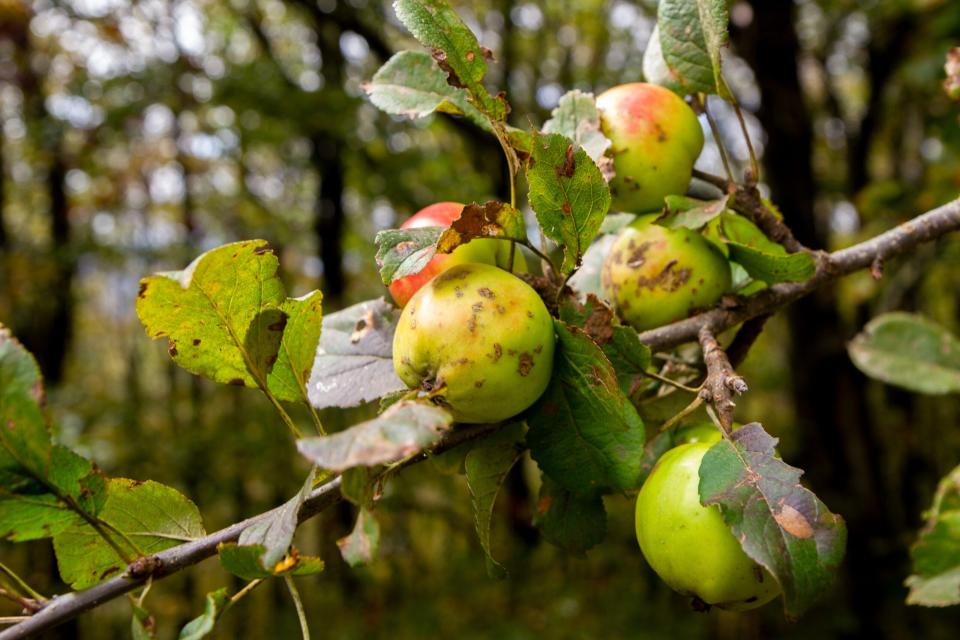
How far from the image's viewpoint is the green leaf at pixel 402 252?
0.56 metres

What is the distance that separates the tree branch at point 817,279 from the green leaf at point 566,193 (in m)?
0.14

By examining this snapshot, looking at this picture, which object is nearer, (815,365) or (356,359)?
(356,359)

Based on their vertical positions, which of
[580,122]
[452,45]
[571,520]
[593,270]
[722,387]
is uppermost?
[452,45]

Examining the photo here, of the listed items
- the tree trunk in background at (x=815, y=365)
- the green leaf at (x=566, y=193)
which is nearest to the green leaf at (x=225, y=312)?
the green leaf at (x=566, y=193)

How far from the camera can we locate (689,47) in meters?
0.77

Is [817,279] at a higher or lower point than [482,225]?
lower

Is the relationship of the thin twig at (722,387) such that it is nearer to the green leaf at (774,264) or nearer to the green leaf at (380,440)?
the green leaf at (774,264)

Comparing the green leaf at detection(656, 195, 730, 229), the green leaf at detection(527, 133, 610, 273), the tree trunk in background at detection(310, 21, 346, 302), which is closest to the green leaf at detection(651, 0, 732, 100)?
the green leaf at detection(656, 195, 730, 229)

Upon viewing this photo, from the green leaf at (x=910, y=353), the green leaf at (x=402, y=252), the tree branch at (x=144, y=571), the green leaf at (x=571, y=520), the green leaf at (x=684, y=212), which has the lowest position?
the green leaf at (x=910, y=353)

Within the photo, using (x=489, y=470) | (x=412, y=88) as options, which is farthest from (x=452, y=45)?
(x=489, y=470)

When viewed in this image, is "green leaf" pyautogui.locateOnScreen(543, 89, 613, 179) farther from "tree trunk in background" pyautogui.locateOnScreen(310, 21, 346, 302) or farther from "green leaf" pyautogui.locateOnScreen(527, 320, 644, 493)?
"tree trunk in background" pyautogui.locateOnScreen(310, 21, 346, 302)

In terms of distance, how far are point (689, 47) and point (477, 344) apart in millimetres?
433

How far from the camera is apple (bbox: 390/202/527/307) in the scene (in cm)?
67

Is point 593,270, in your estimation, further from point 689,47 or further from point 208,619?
point 208,619
